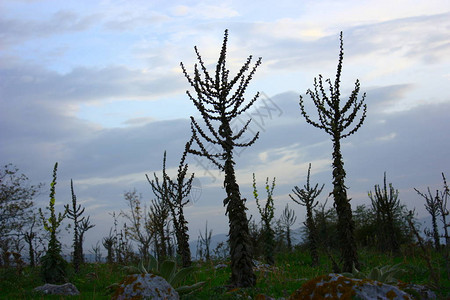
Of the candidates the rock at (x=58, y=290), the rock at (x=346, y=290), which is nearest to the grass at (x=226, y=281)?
the rock at (x=58, y=290)

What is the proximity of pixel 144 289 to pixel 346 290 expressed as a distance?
12.3ft

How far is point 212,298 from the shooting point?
347 inches

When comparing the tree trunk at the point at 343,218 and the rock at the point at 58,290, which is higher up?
the tree trunk at the point at 343,218

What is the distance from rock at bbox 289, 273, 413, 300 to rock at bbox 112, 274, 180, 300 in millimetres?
2820

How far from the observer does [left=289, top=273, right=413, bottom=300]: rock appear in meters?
6.00

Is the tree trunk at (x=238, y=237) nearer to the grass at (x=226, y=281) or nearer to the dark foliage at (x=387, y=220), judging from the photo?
the grass at (x=226, y=281)

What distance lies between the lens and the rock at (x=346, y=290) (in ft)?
19.7

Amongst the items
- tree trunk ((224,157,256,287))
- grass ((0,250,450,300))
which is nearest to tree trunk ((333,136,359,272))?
grass ((0,250,450,300))

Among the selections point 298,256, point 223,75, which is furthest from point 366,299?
point 298,256

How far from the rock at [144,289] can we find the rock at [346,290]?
2820mm

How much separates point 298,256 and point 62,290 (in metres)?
13.9

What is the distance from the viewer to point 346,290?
6.02m

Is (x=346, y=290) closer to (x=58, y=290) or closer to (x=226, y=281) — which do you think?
(x=226, y=281)

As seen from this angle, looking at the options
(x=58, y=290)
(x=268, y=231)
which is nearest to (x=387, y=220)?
(x=268, y=231)
